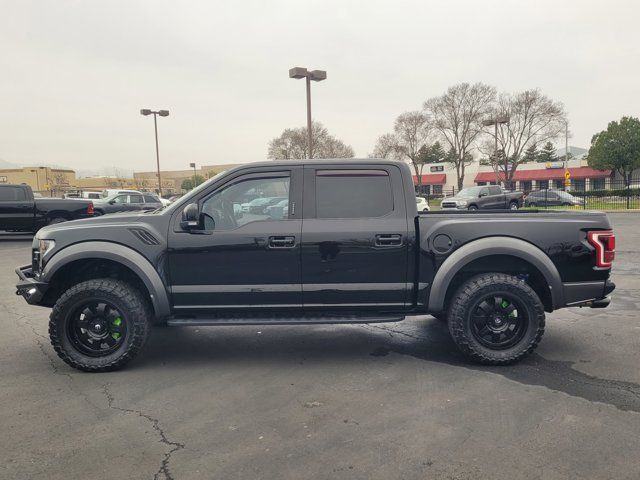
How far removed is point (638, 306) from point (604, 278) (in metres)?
2.69

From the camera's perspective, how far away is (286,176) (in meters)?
4.62

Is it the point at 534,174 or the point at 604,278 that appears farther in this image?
the point at 534,174

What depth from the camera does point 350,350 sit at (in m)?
5.05

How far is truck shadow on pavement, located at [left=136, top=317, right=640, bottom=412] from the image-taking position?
4023mm

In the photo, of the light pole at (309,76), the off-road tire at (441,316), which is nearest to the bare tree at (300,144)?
the light pole at (309,76)

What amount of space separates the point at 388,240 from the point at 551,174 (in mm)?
65540

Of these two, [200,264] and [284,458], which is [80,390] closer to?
[200,264]

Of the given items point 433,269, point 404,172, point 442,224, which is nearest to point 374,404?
point 433,269

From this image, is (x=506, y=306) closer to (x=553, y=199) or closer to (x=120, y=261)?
(x=120, y=261)

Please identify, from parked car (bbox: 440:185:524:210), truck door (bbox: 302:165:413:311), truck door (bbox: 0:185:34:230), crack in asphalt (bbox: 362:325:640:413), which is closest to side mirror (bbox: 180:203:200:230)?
truck door (bbox: 302:165:413:311)

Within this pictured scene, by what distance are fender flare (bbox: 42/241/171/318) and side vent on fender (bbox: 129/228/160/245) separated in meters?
0.13

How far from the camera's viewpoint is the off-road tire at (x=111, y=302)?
14.4ft

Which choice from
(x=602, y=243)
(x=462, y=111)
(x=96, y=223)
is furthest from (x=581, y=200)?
(x=96, y=223)

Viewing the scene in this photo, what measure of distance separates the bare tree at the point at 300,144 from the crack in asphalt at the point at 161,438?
46.0m
